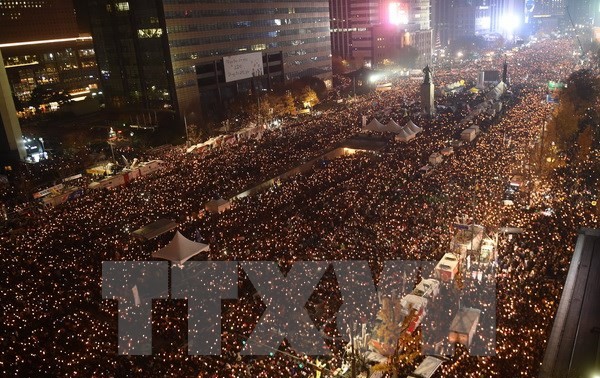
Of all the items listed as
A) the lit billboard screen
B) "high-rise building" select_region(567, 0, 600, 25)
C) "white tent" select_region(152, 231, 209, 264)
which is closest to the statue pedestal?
"white tent" select_region(152, 231, 209, 264)

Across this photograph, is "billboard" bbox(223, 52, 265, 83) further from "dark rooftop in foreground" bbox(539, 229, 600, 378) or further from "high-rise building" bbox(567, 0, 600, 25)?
"high-rise building" bbox(567, 0, 600, 25)

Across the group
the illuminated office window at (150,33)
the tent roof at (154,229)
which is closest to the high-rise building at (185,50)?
the illuminated office window at (150,33)

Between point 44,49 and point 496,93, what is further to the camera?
point 44,49

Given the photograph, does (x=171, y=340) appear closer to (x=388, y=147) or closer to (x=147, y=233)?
(x=147, y=233)

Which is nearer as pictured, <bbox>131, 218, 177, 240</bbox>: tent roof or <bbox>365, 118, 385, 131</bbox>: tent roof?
<bbox>131, 218, 177, 240</bbox>: tent roof

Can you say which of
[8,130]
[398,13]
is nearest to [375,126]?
[8,130]

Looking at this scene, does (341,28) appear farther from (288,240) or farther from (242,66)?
(288,240)

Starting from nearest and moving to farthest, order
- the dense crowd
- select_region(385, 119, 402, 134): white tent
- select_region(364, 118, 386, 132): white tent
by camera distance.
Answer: the dense crowd → select_region(385, 119, 402, 134): white tent → select_region(364, 118, 386, 132): white tent
